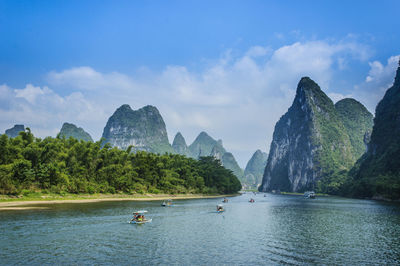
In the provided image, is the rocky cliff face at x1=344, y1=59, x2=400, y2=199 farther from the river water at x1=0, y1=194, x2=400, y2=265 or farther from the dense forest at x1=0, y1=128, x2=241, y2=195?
the river water at x1=0, y1=194, x2=400, y2=265

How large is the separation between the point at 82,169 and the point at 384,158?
407 ft

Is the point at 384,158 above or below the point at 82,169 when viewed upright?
above

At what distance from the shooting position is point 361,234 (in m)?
38.4

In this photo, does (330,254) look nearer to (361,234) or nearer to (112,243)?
(361,234)

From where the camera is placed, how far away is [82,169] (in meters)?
86.6

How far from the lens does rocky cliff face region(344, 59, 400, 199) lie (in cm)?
10750

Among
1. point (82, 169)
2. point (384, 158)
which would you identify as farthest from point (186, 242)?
point (384, 158)

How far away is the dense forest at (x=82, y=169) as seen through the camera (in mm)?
67688

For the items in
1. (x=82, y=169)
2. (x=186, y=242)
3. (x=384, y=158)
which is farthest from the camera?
(x=384, y=158)

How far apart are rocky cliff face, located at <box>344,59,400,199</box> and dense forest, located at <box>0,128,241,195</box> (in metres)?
70.0

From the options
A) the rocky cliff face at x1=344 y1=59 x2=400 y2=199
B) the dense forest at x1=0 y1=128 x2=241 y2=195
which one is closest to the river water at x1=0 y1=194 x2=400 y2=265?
the dense forest at x1=0 y1=128 x2=241 y2=195

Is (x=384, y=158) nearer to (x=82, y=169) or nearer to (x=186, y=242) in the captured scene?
(x=82, y=169)

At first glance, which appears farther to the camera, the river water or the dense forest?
the dense forest

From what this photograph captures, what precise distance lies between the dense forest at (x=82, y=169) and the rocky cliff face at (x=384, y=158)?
70.0 meters
